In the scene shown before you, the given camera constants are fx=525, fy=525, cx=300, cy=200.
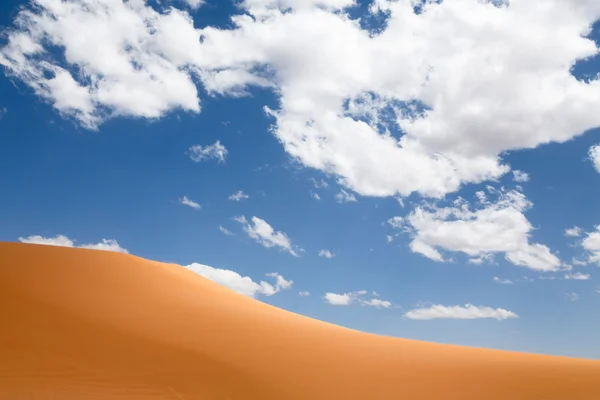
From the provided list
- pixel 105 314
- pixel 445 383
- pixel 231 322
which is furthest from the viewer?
pixel 231 322

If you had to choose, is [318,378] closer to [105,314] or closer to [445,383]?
[445,383]

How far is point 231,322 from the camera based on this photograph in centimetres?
1588

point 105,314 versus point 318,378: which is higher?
point 105,314

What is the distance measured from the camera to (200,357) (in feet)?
40.9

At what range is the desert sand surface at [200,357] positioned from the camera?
1088 cm

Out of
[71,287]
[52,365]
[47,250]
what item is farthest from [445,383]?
[47,250]

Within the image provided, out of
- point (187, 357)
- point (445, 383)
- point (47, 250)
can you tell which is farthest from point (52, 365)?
point (47, 250)

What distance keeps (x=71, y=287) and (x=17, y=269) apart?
229cm

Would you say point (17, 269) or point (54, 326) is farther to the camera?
point (17, 269)

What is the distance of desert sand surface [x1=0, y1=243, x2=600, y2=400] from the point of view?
10.9 m

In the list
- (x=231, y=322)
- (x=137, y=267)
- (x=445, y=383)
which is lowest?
(x=445, y=383)

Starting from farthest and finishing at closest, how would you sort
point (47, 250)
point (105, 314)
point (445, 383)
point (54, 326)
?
point (47, 250) → point (105, 314) → point (54, 326) → point (445, 383)

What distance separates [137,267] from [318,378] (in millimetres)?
11196

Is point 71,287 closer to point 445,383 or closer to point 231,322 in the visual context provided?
point 231,322
